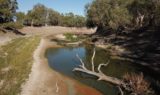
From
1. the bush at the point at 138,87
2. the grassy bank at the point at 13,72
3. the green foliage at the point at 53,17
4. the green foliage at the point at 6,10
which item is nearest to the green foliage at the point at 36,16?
the green foliage at the point at 53,17

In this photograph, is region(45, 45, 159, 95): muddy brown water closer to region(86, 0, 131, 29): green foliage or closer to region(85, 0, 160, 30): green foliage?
region(85, 0, 160, 30): green foliage

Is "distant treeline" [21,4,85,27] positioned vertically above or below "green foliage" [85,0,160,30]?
below

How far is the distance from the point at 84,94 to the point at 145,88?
686 cm

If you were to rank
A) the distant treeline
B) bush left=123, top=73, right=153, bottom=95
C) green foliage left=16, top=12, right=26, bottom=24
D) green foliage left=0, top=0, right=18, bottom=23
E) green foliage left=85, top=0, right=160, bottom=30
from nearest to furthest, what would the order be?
bush left=123, top=73, right=153, bottom=95 < green foliage left=85, top=0, right=160, bottom=30 < green foliage left=0, top=0, right=18, bottom=23 < green foliage left=16, top=12, right=26, bottom=24 < the distant treeline

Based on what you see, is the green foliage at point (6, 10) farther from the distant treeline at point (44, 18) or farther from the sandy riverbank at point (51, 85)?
the sandy riverbank at point (51, 85)

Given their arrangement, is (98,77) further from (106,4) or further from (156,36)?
(106,4)

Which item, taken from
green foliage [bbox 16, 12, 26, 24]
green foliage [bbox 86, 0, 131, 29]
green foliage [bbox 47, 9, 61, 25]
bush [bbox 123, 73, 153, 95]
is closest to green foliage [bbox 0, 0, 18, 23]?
green foliage [bbox 86, 0, 131, 29]

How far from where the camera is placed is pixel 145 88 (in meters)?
27.5

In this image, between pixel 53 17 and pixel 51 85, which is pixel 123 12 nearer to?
pixel 51 85

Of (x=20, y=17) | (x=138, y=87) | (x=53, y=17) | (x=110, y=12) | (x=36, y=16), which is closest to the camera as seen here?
(x=138, y=87)

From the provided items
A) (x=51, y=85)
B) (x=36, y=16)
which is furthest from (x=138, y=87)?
(x=36, y=16)

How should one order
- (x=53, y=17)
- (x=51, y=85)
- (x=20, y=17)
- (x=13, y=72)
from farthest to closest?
(x=53, y=17)
(x=20, y=17)
(x=13, y=72)
(x=51, y=85)

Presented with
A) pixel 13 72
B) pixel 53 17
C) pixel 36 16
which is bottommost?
pixel 13 72

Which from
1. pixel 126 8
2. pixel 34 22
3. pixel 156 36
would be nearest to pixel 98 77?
pixel 156 36
